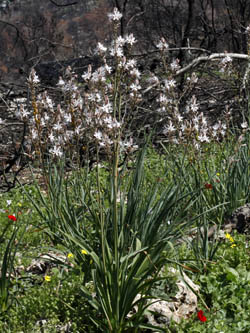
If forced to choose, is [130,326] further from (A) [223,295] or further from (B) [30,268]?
(B) [30,268]

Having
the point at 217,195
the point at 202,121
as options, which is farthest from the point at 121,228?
the point at 217,195

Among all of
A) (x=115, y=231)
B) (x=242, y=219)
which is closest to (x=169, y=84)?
(x=115, y=231)

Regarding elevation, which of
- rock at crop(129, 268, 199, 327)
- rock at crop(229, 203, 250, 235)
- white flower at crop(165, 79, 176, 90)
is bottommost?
rock at crop(129, 268, 199, 327)

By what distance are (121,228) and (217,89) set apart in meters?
5.79

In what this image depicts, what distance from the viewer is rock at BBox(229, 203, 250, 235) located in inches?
165

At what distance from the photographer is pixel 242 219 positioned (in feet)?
13.9

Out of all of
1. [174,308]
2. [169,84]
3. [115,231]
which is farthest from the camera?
[169,84]

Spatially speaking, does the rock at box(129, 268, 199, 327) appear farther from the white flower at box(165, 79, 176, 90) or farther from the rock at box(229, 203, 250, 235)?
the white flower at box(165, 79, 176, 90)

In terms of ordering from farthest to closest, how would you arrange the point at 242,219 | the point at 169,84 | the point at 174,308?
the point at 242,219 < the point at 169,84 < the point at 174,308

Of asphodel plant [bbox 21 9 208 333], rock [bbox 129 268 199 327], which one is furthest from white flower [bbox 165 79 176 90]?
rock [bbox 129 268 199 327]

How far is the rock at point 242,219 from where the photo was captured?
13.7 feet

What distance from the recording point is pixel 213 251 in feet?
11.4

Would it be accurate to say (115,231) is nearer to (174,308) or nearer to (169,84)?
(174,308)

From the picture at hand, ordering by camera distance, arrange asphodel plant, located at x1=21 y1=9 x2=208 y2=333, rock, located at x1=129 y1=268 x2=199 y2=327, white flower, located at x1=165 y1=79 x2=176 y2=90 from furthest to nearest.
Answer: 1. white flower, located at x1=165 y1=79 x2=176 y2=90
2. rock, located at x1=129 y1=268 x2=199 y2=327
3. asphodel plant, located at x1=21 y1=9 x2=208 y2=333
